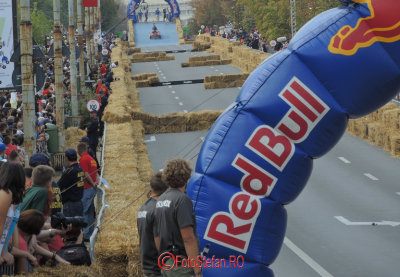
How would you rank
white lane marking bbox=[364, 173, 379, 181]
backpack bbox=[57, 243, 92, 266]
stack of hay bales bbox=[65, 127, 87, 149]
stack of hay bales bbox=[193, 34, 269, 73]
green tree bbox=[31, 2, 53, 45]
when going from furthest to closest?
1. green tree bbox=[31, 2, 53, 45]
2. stack of hay bales bbox=[193, 34, 269, 73]
3. stack of hay bales bbox=[65, 127, 87, 149]
4. white lane marking bbox=[364, 173, 379, 181]
5. backpack bbox=[57, 243, 92, 266]

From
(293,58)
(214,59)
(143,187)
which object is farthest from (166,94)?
(293,58)

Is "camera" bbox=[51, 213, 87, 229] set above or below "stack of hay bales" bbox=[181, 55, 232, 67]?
above

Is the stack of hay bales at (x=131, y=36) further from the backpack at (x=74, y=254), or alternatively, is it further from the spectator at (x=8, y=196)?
the spectator at (x=8, y=196)

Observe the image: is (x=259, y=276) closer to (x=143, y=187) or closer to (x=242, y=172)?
(x=242, y=172)

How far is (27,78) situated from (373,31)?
26.5 ft

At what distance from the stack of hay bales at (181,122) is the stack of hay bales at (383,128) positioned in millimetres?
6299

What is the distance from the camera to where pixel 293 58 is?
1164 cm

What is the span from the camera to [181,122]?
34594 millimetres

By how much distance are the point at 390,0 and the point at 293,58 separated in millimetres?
1405

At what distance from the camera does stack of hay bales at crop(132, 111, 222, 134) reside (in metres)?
34.5

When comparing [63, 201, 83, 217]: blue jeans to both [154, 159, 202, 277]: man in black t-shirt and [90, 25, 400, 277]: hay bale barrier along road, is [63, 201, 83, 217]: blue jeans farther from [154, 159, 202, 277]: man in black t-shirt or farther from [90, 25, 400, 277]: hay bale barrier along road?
[154, 159, 202, 277]: man in black t-shirt

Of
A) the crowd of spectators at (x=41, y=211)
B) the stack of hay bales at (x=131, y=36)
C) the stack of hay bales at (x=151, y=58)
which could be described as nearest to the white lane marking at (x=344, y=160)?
the crowd of spectators at (x=41, y=211)

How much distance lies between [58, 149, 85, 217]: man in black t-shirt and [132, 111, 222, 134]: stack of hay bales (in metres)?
19.6

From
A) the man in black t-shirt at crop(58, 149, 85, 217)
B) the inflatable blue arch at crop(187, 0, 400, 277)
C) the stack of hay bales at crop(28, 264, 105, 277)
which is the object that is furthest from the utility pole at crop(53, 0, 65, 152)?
the stack of hay bales at crop(28, 264, 105, 277)
